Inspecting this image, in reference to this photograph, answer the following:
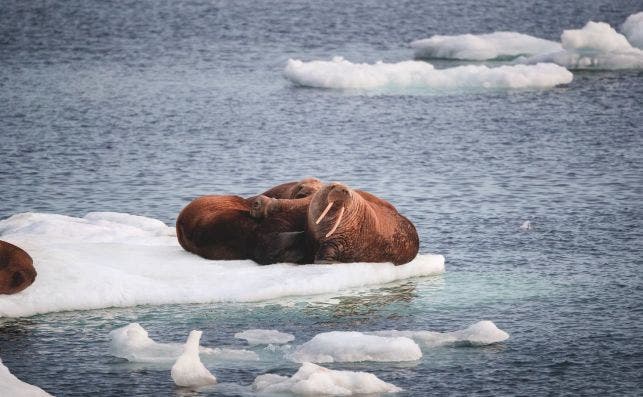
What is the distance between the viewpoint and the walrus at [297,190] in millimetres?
14961

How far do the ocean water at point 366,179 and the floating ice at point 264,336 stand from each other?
→ 16 cm

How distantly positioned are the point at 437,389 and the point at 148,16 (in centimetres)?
5197

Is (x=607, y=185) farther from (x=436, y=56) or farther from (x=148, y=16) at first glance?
(x=148, y=16)

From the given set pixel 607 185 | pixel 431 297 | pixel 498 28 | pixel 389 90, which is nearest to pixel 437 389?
pixel 431 297

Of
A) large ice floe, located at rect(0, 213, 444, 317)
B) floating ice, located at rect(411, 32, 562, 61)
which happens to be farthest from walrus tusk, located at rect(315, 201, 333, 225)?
floating ice, located at rect(411, 32, 562, 61)

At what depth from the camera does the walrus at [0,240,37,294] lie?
12.9m

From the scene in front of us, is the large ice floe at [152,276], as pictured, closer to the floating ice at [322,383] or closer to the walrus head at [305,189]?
the walrus head at [305,189]

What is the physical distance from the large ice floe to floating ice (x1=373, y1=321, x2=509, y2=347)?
67.0 inches

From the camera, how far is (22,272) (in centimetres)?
1298

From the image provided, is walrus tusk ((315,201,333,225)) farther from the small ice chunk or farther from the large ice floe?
the small ice chunk

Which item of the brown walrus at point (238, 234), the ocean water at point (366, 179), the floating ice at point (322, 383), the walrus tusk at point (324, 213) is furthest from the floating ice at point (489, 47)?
the floating ice at point (322, 383)

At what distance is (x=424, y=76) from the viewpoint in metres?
32.1

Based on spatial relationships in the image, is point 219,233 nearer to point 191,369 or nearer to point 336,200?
point 336,200

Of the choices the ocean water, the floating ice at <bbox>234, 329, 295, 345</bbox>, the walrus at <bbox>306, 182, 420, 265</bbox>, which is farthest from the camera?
the walrus at <bbox>306, 182, 420, 265</bbox>
